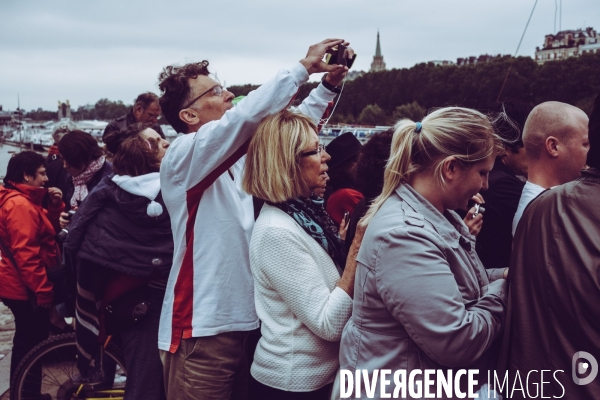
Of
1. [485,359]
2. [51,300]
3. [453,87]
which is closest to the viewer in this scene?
[485,359]

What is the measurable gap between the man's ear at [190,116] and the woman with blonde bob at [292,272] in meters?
0.50

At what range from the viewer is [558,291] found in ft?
4.99

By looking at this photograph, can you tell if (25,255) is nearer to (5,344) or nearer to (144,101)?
(5,344)

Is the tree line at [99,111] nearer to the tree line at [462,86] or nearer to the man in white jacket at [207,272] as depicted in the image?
the tree line at [462,86]

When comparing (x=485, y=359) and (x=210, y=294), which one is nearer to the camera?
(x=485, y=359)

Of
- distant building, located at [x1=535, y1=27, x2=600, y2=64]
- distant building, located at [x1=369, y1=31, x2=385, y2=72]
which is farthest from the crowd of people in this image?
distant building, located at [x1=369, y1=31, x2=385, y2=72]

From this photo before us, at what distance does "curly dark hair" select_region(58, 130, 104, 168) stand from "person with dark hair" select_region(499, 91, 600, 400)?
323cm

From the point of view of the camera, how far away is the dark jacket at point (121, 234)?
2.71m

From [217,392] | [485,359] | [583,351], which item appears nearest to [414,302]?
[485,359]

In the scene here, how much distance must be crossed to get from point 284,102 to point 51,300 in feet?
7.97

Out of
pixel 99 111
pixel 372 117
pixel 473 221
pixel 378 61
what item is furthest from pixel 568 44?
pixel 473 221

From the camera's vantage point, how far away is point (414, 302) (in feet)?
4.98

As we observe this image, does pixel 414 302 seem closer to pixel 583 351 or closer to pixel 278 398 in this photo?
pixel 583 351

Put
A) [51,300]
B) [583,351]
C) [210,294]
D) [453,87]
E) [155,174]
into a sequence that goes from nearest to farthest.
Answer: [583,351]
[210,294]
[155,174]
[51,300]
[453,87]
